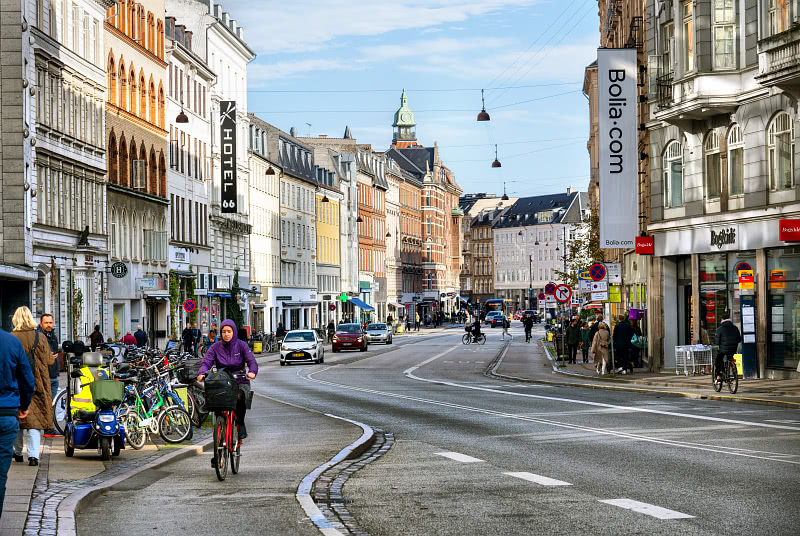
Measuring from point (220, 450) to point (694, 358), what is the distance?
988 inches

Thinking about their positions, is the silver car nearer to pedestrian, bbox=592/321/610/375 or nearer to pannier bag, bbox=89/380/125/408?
pedestrian, bbox=592/321/610/375

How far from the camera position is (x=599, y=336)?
142ft

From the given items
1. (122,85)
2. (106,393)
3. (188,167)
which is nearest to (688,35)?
(106,393)

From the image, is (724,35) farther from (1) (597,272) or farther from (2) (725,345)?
(2) (725,345)

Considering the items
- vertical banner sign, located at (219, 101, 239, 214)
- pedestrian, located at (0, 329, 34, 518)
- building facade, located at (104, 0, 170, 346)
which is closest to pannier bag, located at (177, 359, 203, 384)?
pedestrian, located at (0, 329, 34, 518)

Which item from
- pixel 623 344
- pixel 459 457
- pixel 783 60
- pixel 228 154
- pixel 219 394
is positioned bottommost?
pixel 459 457

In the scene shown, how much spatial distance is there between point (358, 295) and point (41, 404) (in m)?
126

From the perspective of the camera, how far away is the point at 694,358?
38.1m

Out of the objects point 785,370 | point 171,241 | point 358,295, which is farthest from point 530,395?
point 358,295

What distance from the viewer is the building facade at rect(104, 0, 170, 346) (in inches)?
2422

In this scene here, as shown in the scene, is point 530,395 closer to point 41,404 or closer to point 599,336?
point 599,336

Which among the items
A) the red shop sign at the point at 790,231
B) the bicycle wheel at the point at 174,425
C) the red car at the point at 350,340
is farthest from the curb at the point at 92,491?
the red car at the point at 350,340

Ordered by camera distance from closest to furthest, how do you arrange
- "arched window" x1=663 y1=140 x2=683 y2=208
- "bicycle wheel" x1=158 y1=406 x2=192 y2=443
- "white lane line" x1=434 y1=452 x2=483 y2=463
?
"white lane line" x1=434 y1=452 x2=483 y2=463, "bicycle wheel" x1=158 y1=406 x2=192 y2=443, "arched window" x1=663 y1=140 x2=683 y2=208

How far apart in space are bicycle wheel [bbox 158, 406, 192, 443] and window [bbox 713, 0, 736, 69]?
21834mm
